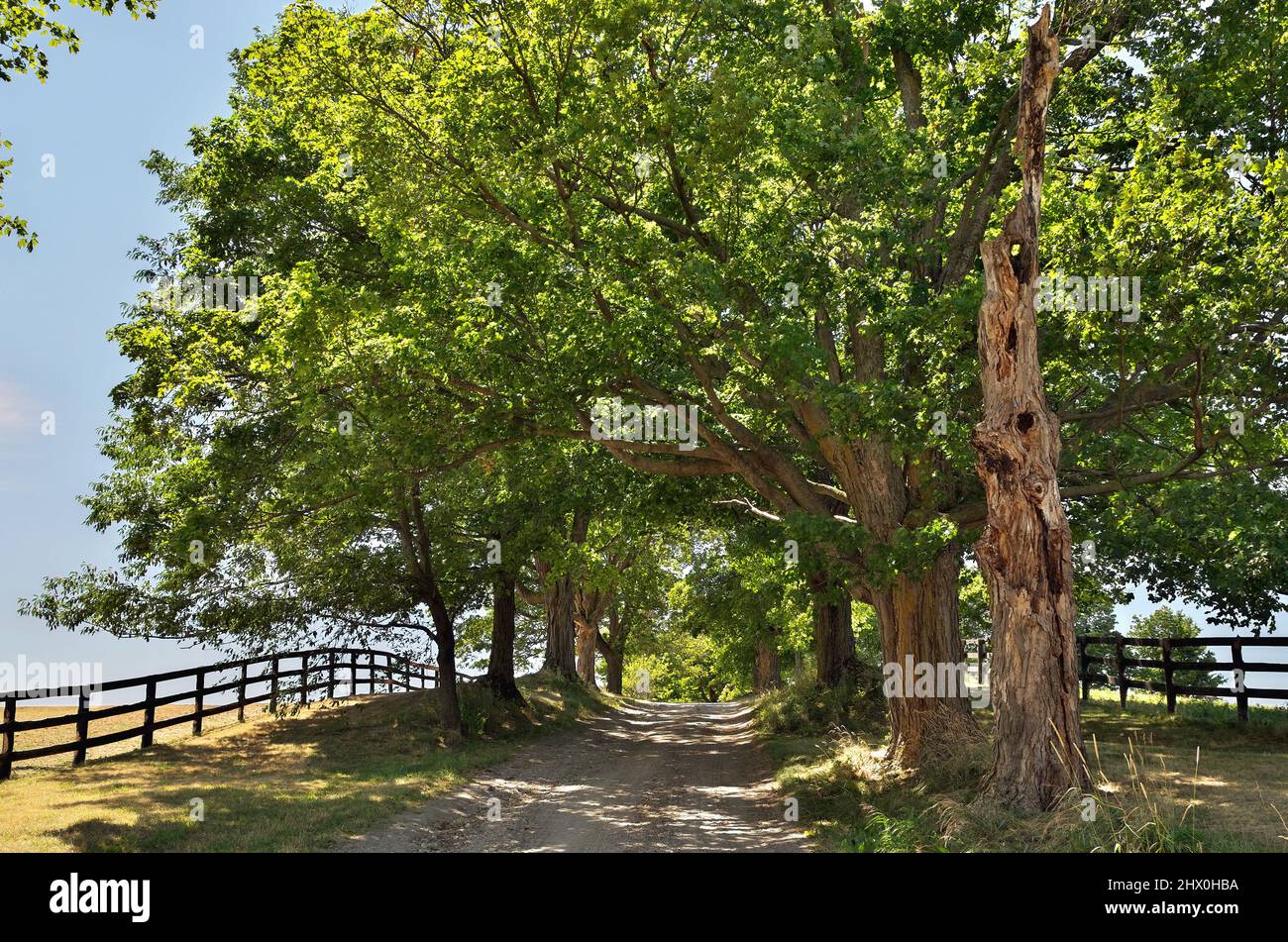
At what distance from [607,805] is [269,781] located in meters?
5.34

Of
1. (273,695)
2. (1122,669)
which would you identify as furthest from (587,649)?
(1122,669)

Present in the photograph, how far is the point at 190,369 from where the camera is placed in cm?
1523

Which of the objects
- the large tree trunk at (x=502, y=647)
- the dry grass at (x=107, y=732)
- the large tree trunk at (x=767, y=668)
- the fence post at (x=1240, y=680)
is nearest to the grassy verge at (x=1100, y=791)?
the fence post at (x=1240, y=680)

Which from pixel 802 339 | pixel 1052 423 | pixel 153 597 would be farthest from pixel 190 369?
pixel 1052 423

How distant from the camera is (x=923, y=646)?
46.6 feet

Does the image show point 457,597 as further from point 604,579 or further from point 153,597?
point 153,597

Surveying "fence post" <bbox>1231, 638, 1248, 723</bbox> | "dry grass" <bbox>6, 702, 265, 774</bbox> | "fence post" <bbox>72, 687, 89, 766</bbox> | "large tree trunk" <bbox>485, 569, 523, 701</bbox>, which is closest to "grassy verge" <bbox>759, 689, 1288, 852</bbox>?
"fence post" <bbox>1231, 638, 1248, 723</bbox>

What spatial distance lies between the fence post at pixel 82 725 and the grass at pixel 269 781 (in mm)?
242

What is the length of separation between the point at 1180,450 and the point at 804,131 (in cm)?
830

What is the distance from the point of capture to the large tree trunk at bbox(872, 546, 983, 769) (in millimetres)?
13461

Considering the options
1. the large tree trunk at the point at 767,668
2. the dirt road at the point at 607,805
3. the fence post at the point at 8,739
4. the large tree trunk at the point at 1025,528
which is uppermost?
the large tree trunk at the point at 1025,528

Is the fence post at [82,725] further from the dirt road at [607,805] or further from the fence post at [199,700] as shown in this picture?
the dirt road at [607,805]

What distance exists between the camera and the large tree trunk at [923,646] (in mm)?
13461

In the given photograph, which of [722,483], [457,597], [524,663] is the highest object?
[722,483]
